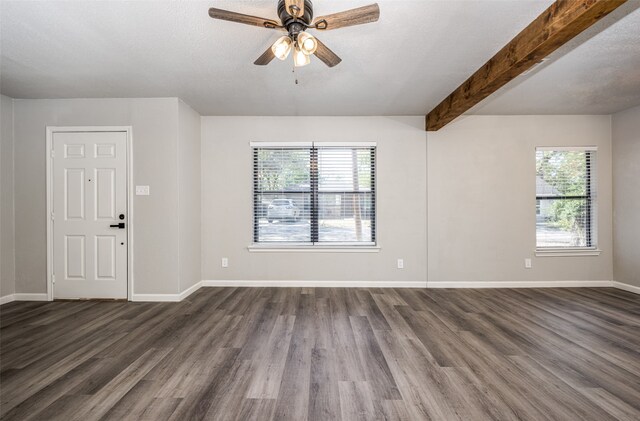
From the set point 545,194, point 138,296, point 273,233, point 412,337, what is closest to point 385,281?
point 412,337

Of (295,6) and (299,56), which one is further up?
(295,6)

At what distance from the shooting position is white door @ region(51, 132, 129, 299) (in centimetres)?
370

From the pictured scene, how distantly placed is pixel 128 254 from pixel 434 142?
473 centimetres

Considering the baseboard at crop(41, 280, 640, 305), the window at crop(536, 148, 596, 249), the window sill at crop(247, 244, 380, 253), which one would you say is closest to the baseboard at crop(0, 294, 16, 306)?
the baseboard at crop(41, 280, 640, 305)

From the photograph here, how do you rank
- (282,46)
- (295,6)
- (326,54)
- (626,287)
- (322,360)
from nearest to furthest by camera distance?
(295,6), (282,46), (326,54), (322,360), (626,287)

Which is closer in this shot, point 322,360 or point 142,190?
point 322,360

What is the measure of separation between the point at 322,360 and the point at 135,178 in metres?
3.35

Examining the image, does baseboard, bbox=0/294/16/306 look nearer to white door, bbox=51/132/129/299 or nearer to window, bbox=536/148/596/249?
white door, bbox=51/132/129/299

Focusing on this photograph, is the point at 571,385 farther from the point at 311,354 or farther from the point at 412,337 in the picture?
the point at 311,354

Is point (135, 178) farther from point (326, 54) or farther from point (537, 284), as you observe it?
point (537, 284)

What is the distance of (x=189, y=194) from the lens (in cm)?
398

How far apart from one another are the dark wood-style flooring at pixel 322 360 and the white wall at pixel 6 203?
0.46 metres

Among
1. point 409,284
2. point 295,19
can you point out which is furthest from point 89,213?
point 409,284

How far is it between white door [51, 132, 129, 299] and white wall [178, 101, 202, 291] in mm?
733
